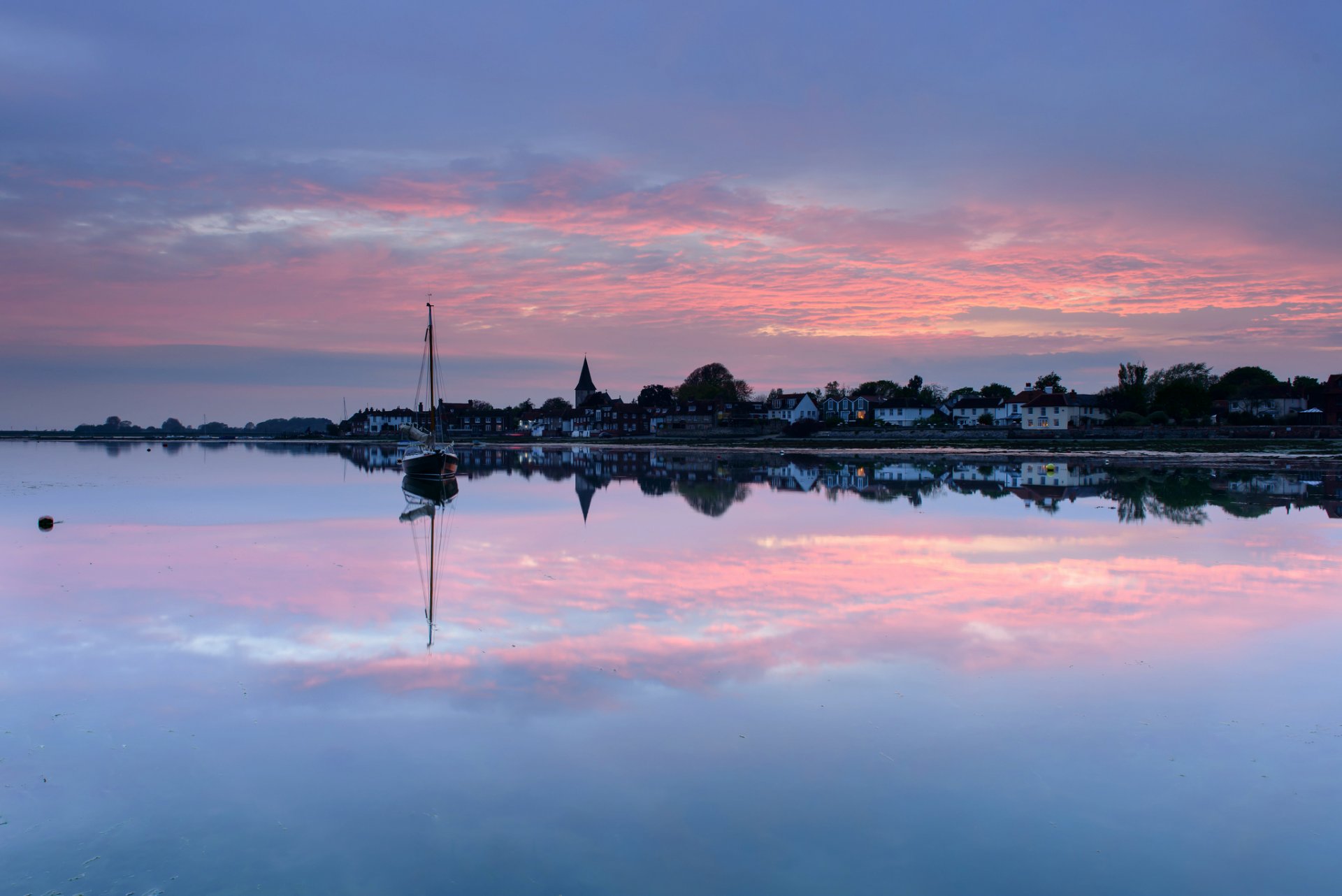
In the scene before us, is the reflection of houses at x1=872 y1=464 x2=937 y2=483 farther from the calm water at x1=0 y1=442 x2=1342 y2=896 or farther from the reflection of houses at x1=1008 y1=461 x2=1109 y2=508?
the calm water at x1=0 y1=442 x2=1342 y2=896

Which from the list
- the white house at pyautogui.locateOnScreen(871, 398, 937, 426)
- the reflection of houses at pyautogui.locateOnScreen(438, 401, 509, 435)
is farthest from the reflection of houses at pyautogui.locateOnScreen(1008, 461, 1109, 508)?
the reflection of houses at pyautogui.locateOnScreen(438, 401, 509, 435)

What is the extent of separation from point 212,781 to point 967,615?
366 inches

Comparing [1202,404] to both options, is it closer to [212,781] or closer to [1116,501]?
[1116,501]

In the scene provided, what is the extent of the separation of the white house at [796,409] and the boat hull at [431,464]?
7878 centimetres

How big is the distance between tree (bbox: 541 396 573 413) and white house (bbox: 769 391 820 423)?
56887 mm

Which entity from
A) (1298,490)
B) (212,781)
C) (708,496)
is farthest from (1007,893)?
(1298,490)

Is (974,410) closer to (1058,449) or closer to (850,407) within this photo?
(850,407)

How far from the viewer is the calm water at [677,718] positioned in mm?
5754

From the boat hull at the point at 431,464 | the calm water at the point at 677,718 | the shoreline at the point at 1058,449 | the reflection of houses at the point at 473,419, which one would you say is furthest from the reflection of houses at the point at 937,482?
the reflection of houses at the point at 473,419

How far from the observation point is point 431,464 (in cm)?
3925

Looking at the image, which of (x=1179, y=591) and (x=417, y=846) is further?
(x=1179, y=591)

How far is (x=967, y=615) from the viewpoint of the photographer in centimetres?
1222

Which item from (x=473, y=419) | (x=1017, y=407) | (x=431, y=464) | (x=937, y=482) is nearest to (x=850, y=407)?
(x=1017, y=407)

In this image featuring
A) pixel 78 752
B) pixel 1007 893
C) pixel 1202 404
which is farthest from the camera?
pixel 1202 404
